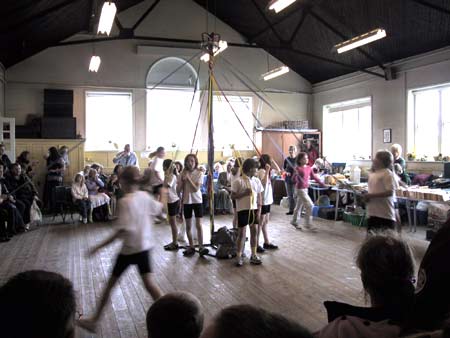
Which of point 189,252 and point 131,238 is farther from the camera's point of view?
point 189,252

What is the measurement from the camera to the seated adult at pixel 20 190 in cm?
707

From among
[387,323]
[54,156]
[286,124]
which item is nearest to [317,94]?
[286,124]

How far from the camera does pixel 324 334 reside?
1229 millimetres

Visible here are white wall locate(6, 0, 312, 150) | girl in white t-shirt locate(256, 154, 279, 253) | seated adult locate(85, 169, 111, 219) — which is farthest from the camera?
white wall locate(6, 0, 312, 150)

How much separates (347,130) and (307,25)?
11.3 feet

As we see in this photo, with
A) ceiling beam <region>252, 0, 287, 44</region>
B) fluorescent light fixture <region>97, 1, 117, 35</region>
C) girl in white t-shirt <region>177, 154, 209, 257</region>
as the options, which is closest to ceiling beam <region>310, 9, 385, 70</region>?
ceiling beam <region>252, 0, 287, 44</region>

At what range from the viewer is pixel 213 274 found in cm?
467

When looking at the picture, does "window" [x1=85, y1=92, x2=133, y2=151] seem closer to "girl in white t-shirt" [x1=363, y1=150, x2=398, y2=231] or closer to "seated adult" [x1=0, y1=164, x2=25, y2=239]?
"seated adult" [x1=0, y1=164, x2=25, y2=239]

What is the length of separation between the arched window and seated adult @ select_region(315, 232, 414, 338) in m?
10.4

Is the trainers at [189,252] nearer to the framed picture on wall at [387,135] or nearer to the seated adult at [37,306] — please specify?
the seated adult at [37,306]

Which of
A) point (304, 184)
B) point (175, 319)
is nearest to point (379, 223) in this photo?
point (175, 319)

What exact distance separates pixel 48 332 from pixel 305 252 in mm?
5241

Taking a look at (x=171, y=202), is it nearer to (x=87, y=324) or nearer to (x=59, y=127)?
(x=87, y=324)

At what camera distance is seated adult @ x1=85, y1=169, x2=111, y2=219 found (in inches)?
332
